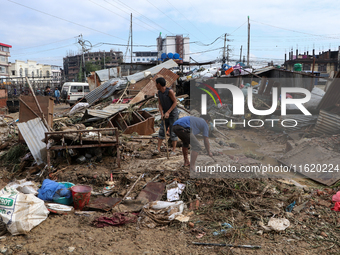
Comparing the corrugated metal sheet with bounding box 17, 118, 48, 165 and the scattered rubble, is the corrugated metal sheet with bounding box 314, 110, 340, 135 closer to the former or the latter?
the scattered rubble

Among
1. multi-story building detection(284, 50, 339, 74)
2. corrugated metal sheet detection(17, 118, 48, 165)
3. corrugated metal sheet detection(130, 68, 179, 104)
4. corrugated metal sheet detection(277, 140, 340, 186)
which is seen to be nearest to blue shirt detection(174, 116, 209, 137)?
corrugated metal sheet detection(277, 140, 340, 186)

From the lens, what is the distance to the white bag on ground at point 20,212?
3.49 metres

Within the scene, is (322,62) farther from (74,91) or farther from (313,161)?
(313,161)

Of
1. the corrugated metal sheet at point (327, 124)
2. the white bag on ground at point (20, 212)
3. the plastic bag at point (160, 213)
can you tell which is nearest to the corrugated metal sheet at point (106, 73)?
the corrugated metal sheet at point (327, 124)

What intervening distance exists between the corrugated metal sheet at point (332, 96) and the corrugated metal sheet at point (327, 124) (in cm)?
60

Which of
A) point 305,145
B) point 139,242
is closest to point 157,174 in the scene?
point 139,242

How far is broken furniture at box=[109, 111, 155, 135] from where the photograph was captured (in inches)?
321

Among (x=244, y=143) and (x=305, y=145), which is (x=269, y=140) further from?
(x=305, y=145)

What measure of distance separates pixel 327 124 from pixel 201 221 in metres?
6.06

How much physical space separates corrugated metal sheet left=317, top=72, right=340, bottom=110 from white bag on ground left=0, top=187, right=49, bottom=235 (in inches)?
331

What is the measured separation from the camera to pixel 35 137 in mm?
6270

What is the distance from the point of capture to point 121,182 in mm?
5199

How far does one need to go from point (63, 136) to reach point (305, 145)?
17.7 feet

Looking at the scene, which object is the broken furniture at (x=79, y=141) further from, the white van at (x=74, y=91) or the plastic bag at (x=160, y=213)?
the white van at (x=74, y=91)
